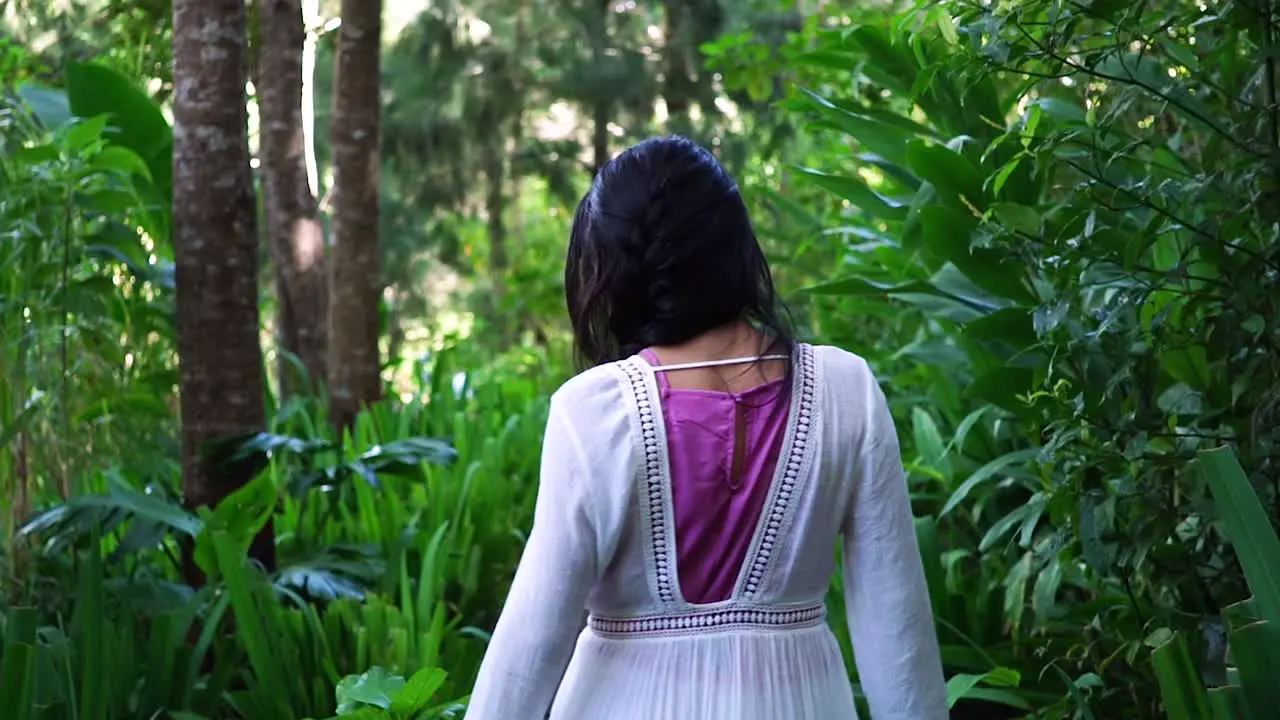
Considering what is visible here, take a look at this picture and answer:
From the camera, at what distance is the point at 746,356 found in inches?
69.4

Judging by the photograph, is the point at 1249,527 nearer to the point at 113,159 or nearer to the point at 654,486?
the point at 654,486

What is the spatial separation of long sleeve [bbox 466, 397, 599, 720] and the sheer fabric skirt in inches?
2.1

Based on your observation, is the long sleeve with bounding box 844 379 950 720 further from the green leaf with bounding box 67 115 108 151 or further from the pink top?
the green leaf with bounding box 67 115 108 151

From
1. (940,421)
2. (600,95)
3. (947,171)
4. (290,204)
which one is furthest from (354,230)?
(600,95)

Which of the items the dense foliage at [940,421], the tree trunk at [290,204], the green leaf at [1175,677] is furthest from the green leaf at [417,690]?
the tree trunk at [290,204]

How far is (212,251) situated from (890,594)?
2.32 metres

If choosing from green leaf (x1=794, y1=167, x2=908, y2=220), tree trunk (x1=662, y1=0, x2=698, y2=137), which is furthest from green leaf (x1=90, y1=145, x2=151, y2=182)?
tree trunk (x1=662, y1=0, x2=698, y2=137)

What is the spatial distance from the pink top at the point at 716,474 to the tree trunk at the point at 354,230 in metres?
4.24

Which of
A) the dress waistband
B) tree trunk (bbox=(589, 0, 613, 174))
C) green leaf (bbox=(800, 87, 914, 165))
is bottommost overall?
the dress waistband

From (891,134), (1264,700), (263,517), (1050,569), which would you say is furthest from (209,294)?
(1264,700)

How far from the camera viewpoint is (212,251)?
3543 millimetres

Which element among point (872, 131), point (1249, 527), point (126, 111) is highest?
point (126, 111)

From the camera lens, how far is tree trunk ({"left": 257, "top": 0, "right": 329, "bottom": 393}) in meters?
6.03

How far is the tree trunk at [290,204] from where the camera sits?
6.03 m
